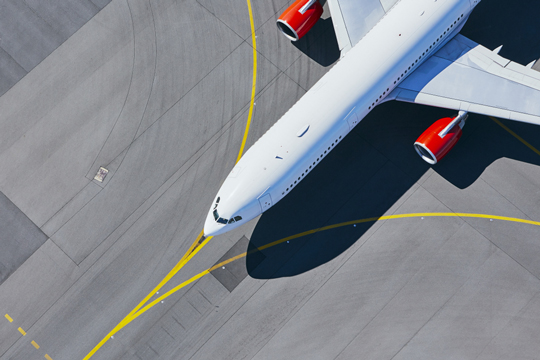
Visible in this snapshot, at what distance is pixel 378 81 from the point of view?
23.9 meters

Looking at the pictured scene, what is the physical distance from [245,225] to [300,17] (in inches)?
448

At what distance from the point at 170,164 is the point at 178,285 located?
6561mm

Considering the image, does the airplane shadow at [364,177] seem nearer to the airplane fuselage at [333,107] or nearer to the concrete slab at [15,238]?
the airplane fuselage at [333,107]

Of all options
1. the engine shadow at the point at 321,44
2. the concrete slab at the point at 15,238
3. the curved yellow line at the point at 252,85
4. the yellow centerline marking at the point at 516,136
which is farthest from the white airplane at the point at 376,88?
the concrete slab at the point at 15,238

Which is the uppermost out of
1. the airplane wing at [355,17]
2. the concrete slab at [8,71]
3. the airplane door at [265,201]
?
the concrete slab at [8,71]

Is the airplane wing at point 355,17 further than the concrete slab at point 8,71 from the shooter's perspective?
No

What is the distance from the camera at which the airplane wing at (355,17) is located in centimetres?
2612

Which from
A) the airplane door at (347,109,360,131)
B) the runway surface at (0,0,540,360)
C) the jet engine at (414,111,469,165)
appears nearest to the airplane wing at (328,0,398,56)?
the runway surface at (0,0,540,360)

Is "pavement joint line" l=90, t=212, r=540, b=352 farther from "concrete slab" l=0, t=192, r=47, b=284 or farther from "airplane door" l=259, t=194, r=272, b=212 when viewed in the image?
"concrete slab" l=0, t=192, r=47, b=284

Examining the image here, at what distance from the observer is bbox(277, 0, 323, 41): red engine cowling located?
1044 inches

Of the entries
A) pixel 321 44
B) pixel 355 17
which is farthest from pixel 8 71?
pixel 355 17

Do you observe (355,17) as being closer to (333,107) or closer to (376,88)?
(376,88)

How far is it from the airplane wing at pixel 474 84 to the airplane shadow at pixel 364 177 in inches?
83.8

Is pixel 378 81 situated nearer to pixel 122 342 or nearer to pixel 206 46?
pixel 206 46
